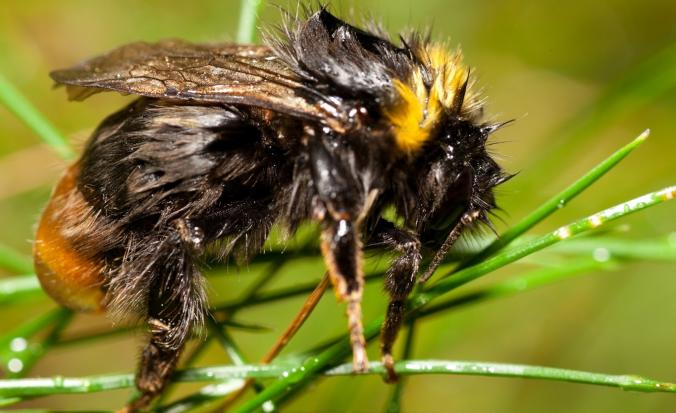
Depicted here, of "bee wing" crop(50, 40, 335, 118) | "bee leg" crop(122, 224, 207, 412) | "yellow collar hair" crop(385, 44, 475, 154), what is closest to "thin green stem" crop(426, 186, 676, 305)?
"yellow collar hair" crop(385, 44, 475, 154)

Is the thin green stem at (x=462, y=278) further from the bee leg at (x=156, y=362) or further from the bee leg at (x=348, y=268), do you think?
the bee leg at (x=156, y=362)

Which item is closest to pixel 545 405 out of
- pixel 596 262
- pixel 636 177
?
pixel 636 177

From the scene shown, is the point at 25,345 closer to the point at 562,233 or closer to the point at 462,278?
the point at 462,278

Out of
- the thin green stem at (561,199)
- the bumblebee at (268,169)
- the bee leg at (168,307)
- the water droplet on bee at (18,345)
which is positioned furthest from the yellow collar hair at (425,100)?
the water droplet on bee at (18,345)

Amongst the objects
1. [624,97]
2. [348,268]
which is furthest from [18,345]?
[624,97]

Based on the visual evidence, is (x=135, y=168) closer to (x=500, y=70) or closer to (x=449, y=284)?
(x=449, y=284)

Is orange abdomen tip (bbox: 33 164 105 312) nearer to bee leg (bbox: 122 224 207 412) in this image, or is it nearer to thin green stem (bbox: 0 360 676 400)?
bee leg (bbox: 122 224 207 412)
